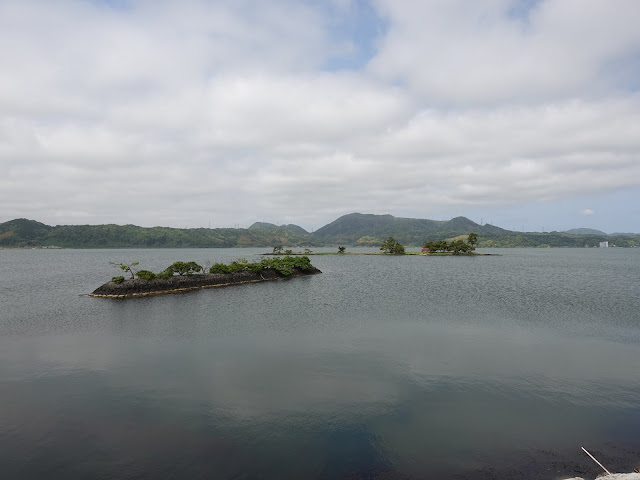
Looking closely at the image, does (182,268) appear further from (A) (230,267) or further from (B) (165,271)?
(A) (230,267)

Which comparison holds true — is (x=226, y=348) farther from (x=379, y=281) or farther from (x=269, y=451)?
(x=379, y=281)

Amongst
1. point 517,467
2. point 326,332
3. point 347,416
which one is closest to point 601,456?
point 517,467

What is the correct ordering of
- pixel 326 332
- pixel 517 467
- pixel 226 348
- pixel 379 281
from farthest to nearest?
1. pixel 379 281
2. pixel 326 332
3. pixel 226 348
4. pixel 517 467

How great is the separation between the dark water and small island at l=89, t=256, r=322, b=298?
567 inches

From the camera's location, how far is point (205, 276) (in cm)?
6700

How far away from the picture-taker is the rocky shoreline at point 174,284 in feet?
184

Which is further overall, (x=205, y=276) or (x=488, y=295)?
(x=205, y=276)

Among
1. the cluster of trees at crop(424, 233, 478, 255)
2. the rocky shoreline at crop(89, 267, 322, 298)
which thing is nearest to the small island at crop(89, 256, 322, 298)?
the rocky shoreline at crop(89, 267, 322, 298)

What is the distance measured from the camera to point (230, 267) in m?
72.4

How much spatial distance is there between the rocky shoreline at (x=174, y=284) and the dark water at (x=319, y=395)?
45.0 ft

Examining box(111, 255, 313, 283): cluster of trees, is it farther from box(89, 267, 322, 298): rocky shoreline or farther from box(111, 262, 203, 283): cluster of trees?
box(89, 267, 322, 298): rocky shoreline

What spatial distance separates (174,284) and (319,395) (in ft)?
159

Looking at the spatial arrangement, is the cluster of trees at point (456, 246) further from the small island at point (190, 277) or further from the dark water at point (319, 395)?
the dark water at point (319, 395)

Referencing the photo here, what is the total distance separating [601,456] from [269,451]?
14410 mm
